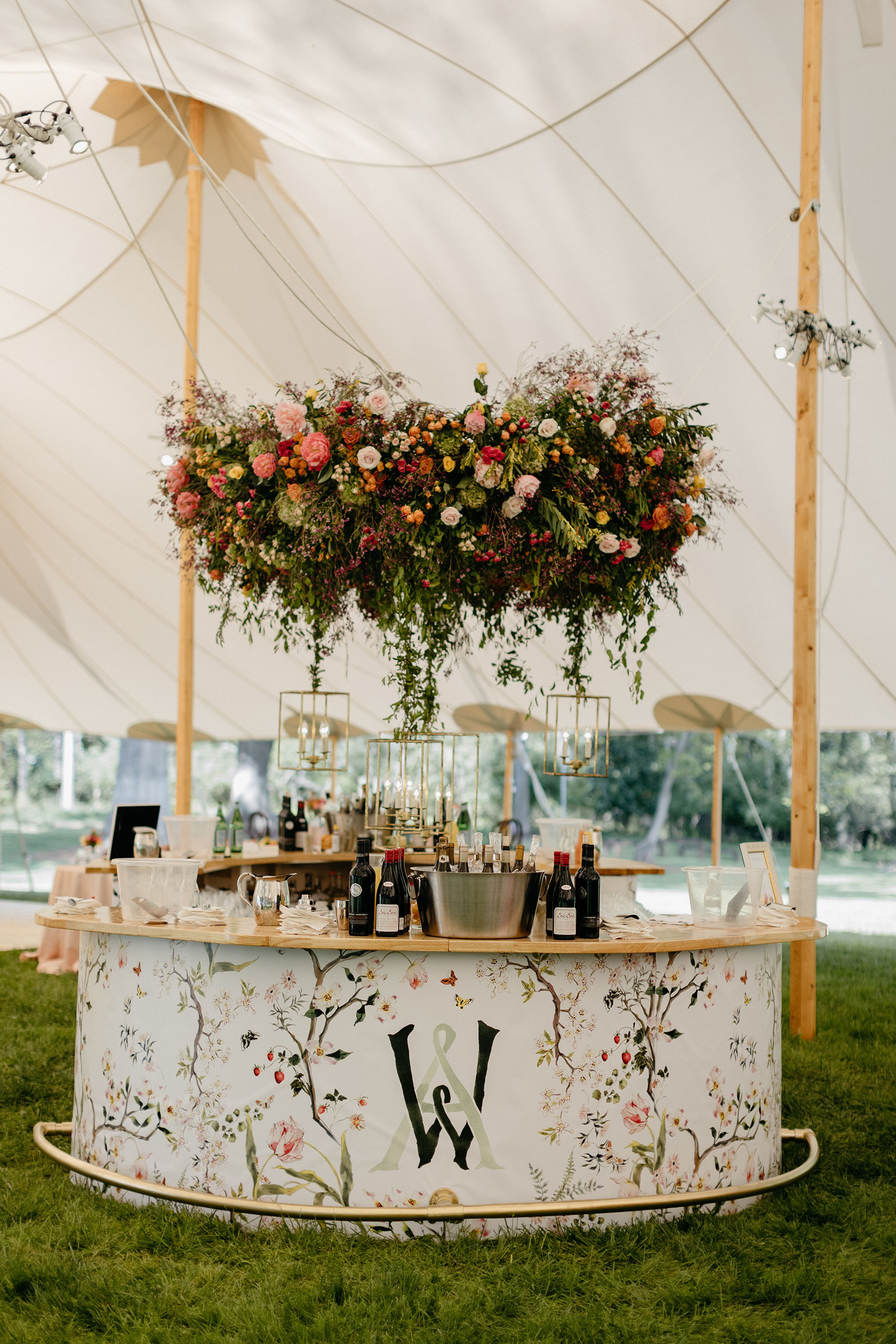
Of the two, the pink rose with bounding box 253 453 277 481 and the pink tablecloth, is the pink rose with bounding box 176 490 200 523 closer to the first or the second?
the pink rose with bounding box 253 453 277 481

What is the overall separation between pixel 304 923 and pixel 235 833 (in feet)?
8.81

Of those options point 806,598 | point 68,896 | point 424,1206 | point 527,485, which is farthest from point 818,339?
point 68,896

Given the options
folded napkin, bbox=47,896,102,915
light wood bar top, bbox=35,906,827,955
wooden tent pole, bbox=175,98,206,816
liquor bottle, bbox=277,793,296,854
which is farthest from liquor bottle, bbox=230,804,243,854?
light wood bar top, bbox=35,906,827,955

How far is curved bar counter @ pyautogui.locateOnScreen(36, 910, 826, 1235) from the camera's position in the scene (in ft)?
9.76

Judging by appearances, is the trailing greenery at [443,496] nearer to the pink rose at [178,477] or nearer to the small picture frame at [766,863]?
the pink rose at [178,477]

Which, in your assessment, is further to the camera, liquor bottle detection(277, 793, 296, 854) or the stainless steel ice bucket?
liquor bottle detection(277, 793, 296, 854)

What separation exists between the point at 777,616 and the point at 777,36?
311cm

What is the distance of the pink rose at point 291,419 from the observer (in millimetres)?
3326

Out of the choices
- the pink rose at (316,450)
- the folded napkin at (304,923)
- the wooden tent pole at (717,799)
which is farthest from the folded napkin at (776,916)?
the wooden tent pole at (717,799)

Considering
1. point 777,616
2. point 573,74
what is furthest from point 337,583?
point 777,616

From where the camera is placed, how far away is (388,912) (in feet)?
9.83

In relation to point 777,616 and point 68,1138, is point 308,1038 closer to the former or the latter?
point 68,1138

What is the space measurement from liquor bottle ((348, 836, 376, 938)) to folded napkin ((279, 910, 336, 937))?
0.25ft

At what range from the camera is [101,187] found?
6.66 m
